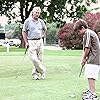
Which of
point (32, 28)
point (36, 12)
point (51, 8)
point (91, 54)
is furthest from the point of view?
point (51, 8)

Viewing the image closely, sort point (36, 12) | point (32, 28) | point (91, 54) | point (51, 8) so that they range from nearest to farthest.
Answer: point (91, 54), point (36, 12), point (32, 28), point (51, 8)

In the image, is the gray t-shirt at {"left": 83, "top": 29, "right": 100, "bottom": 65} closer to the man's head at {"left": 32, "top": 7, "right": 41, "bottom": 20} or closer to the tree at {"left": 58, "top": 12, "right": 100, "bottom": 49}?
the man's head at {"left": 32, "top": 7, "right": 41, "bottom": 20}

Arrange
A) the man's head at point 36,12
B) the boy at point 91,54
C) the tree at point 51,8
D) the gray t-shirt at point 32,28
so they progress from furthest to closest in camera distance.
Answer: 1. the tree at point 51,8
2. the gray t-shirt at point 32,28
3. the man's head at point 36,12
4. the boy at point 91,54

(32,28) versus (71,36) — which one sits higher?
(32,28)

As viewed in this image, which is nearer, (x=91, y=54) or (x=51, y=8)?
(x=91, y=54)

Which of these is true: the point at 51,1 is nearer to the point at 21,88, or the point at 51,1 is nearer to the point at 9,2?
the point at 9,2

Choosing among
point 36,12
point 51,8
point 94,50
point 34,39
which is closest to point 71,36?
point 51,8

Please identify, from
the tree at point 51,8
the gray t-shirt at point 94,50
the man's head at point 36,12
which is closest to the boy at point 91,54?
the gray t-shirt at point 94,50

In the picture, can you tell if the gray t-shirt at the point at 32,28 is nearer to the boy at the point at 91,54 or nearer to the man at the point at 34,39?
the man at the point at 34,39

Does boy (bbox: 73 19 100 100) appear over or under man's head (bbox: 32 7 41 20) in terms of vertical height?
under

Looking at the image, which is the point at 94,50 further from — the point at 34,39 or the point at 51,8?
the point at 51,8

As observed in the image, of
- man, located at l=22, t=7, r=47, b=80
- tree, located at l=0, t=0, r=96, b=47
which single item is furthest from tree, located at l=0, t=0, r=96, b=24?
man, located at l=22, t=7, r=47, b=80

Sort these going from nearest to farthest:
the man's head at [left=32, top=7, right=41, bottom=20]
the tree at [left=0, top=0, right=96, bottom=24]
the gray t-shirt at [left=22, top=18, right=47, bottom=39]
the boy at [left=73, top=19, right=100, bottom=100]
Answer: the boy at [left=73, top=19, right=100, bottom=100]
the man's head at [left=32, top=7, right=41, bottom=20]
the gray t-shirt at [left=22, top=18, right=47, bottom=39]
the tree at [left=0, top=0, right=96, bottom=24]

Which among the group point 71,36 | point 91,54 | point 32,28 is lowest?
point 71,36
